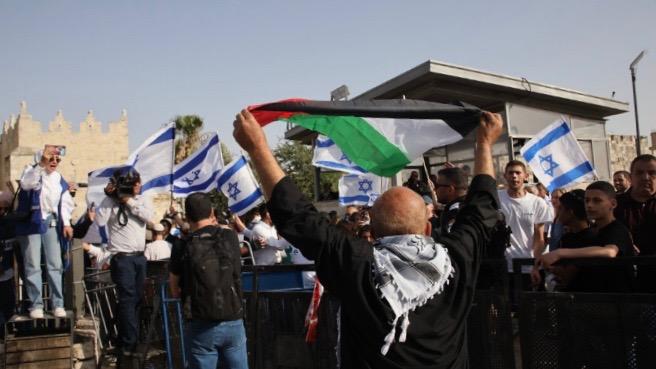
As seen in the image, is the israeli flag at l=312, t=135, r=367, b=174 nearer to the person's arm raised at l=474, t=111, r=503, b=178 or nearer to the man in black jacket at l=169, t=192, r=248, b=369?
the man in black jacket at l=169, t=192, r=248, b=369

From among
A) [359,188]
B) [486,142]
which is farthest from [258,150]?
[359,188]

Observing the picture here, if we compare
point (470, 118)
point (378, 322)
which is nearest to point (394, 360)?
point (378, 322)

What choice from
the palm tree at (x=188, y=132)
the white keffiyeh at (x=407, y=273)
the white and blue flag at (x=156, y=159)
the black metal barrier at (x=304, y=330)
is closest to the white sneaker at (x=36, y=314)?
the white and blue flag at (x=156, y=159)

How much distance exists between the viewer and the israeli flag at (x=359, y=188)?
39.9ft

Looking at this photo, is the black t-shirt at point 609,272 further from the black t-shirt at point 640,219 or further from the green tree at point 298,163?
the green tree at point 298,163

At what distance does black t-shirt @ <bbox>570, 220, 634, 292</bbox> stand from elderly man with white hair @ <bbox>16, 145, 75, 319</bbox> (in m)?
5.98

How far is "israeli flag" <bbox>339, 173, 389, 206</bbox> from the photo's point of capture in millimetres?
12164

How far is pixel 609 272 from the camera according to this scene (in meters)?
4.03

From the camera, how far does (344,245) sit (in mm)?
2709

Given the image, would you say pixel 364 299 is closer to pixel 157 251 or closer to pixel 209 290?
pixel 209 290

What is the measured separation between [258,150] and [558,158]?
20.6ft

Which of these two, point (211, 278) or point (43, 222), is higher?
point (43, 222)

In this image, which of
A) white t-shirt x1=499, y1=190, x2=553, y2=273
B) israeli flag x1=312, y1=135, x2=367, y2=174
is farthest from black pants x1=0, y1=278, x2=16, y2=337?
white t-shirt x1=499, y1=190, x2=553, y2=273

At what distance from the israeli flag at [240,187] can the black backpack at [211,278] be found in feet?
15.5
